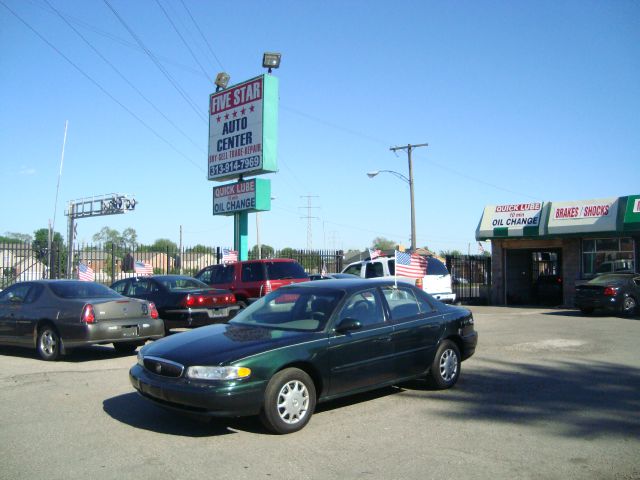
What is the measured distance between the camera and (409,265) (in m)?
15.8

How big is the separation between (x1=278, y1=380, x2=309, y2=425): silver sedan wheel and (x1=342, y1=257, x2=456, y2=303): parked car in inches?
488

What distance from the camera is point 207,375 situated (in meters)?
5.45

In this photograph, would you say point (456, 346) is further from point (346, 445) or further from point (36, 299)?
point (36, 299)

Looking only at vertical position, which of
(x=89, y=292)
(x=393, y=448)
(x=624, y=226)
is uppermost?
(x=624, y=226)

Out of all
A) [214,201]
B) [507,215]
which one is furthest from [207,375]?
[507,215]

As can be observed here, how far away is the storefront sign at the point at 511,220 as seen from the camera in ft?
79.5

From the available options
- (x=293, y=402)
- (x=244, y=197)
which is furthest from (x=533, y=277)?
(x=293, y=402)

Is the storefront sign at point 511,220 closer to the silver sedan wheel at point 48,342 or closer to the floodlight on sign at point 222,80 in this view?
the floodlight on sign at point 222,80

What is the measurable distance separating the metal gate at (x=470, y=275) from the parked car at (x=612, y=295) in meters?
7.65

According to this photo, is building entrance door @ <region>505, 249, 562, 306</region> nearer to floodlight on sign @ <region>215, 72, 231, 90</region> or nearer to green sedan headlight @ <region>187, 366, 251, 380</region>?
floodlight on sign @ <region>215, 72, 231, 90</region>

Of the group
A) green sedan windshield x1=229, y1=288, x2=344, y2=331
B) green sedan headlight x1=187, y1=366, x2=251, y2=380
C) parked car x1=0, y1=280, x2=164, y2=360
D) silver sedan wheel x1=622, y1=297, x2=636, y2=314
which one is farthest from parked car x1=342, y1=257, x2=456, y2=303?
green sedan headlight x1=187, y1=366, x2=251, y2=380

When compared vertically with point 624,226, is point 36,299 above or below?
below

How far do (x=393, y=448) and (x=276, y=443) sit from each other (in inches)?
42.5

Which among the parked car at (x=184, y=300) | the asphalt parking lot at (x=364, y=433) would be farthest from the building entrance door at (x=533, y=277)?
the asphalt parking lot at (x=364, y=433)
